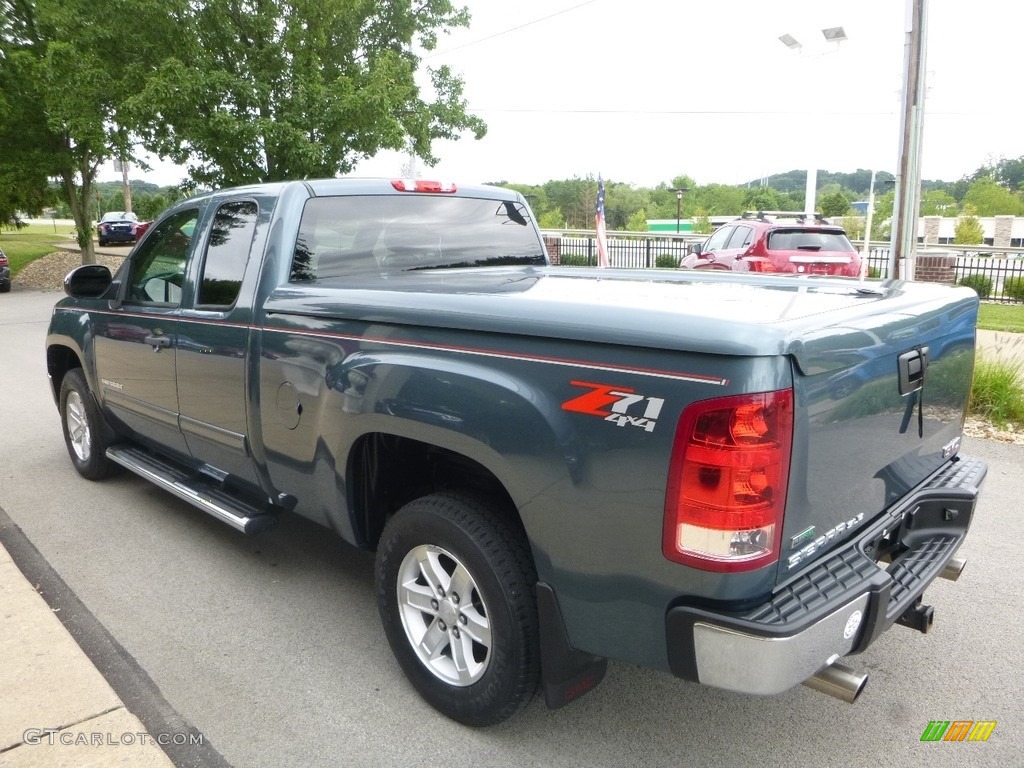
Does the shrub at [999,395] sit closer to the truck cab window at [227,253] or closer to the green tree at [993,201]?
the truck cab window at [227,253]

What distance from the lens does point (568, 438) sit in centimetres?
222

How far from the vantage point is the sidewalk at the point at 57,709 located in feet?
8.76

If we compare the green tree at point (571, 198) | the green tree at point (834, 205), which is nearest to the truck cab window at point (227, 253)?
the green tree at point (571, 198)

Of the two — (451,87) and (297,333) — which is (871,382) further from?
(451,87)

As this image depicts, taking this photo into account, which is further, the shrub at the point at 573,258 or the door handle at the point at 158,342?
the shrub at the point at 573,258

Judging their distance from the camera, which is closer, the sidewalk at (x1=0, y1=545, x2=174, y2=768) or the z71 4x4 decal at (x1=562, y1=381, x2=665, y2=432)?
the z71 4x4 decal at (x1=562, y1=381, x2=665, y2=432)

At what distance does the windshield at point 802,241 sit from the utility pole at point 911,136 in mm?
3016

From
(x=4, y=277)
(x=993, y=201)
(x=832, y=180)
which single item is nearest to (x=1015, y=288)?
(x=4, y=277)

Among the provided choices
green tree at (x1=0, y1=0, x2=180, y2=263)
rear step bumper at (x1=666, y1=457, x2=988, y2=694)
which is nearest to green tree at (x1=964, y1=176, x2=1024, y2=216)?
green tree at (x1=0, y1=0, x2=180, y2=263)

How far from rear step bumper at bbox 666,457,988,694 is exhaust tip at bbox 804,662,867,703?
0.07m

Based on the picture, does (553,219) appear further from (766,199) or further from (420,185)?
(420,185)

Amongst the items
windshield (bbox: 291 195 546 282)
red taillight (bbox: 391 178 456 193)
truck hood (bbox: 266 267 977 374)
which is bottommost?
truck hood (bbox: 266 267 977 374)

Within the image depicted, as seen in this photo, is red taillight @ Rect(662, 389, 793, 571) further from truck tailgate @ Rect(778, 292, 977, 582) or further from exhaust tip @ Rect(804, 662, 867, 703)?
exhaust tip @ Rect(804, 662, 867, 703)

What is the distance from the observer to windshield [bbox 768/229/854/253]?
43.5 ft
